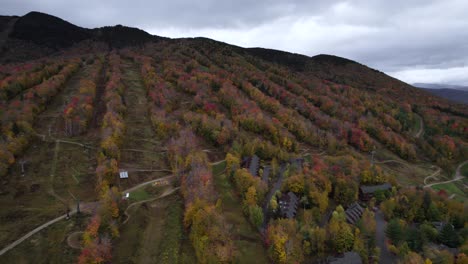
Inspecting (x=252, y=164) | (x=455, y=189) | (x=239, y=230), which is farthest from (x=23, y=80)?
(x=455, y=189)

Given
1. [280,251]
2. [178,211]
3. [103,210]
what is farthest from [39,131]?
[280,251]

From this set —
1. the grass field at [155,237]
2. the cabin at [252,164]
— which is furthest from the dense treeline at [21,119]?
the cabin at [252,164]

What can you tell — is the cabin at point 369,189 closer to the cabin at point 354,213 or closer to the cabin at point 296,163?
the cabin at point 354,213

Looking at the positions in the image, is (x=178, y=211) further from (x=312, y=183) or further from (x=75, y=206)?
(x=312, y=183)

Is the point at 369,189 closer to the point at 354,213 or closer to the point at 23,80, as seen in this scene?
the point at 354,213

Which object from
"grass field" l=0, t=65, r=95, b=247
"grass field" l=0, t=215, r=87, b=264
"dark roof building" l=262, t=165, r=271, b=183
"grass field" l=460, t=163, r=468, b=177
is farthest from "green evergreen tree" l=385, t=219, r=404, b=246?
"grass field" l=460, t=163, r=468, b=177

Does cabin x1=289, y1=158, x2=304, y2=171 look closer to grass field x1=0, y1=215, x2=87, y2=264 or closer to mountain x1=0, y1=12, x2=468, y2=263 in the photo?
mountain x1=0, y1=12, x2=468, y2=263
